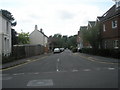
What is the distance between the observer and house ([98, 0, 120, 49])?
3653 centimetres

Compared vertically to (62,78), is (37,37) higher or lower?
higher

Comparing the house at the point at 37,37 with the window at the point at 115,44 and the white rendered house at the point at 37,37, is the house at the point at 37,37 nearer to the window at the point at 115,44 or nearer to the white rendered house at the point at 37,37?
the white rendered house at the point at 37,37

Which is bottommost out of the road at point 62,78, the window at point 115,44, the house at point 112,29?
the road at point 62,78

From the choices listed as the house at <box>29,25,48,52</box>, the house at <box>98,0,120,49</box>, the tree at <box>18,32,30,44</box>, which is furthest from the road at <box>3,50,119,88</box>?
the tree at <box>18,32,30,44</box>

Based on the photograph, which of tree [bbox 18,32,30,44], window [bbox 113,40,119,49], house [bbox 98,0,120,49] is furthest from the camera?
tree [bbox 18,32,30,44]

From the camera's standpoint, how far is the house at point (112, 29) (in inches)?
1438

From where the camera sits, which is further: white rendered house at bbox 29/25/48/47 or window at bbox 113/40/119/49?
white rendered house at bbox 29/25/48/47

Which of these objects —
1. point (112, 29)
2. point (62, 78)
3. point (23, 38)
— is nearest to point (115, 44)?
point (112, 29)

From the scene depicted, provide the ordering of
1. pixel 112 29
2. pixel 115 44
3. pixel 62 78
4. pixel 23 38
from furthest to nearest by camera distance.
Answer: pixel 23 38 < pixel 112 29 < pixel 115 44 < pixel 62 78

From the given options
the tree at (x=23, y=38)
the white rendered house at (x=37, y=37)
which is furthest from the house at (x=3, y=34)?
the tree at (x=23, y=38)

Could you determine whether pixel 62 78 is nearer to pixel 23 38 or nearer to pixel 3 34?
pixel 3 34

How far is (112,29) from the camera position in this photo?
38719 millimetres

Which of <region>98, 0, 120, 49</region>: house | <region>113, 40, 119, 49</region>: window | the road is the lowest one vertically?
the road

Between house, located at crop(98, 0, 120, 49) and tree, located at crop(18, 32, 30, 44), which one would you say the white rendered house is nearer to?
tree, located at crop(18, 32, 30, 44)
